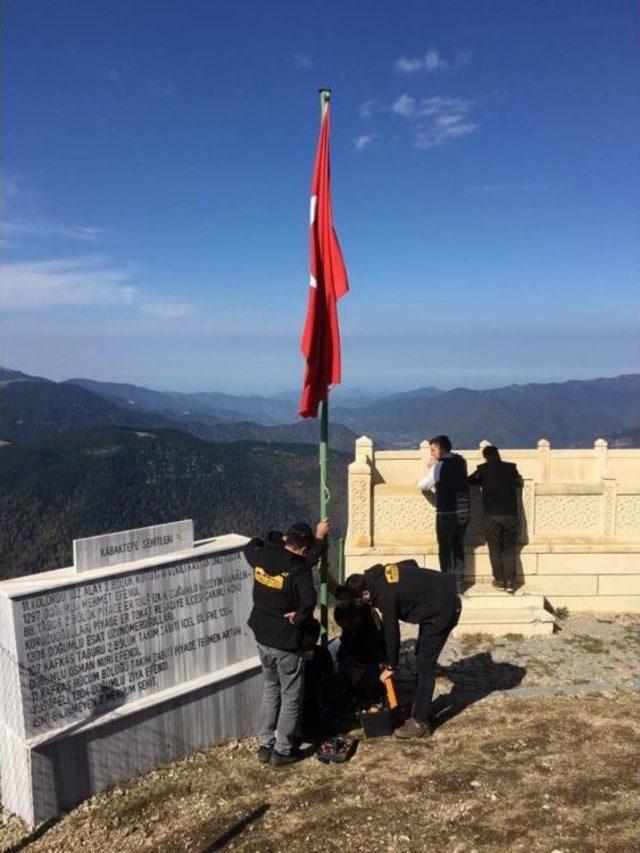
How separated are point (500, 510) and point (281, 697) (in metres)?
5.09

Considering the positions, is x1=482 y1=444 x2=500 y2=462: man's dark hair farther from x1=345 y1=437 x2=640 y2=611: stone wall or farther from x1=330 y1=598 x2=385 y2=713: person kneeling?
x1=330 y1=598 x2=385 y2=713: person kneeling

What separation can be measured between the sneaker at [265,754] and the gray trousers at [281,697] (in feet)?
0.09

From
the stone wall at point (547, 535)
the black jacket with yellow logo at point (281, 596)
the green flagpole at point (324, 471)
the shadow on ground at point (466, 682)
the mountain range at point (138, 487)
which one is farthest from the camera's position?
the mountain range at point (138, 487)

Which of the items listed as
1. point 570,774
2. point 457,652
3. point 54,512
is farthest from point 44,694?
point 54,512

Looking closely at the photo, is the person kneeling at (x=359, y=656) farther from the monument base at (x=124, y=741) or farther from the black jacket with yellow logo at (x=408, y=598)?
the monument base at (x=124, y=741)

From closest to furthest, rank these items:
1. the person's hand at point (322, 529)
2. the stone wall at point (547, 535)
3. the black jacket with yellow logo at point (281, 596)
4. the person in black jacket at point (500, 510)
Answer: the black jacket with yellow logo at point (281, 596)
the person's hand at point (322, 529)
the person in black jacket at point (500, 510)
the stone wall at point (547, 535)

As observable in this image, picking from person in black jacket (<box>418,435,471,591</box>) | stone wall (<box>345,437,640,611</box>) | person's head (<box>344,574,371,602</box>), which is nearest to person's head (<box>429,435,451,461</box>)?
person in black jacket (<box>418,435,471,591</box>)

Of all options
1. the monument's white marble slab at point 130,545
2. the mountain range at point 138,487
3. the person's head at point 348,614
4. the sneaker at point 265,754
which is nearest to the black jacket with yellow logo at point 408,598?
the person's head at point 348,614

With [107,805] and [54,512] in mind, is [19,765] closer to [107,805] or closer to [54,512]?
[107,805]

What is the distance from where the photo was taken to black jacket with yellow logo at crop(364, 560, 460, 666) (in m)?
5.75

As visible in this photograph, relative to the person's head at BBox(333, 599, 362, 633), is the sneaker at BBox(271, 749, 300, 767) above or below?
below

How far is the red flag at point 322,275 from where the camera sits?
257 inches

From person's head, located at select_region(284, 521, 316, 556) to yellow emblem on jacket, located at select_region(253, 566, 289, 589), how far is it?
228mm

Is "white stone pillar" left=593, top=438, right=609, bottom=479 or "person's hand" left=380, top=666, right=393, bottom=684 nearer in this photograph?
"person's hand" left=380, top=666, right=393, bottom=684
